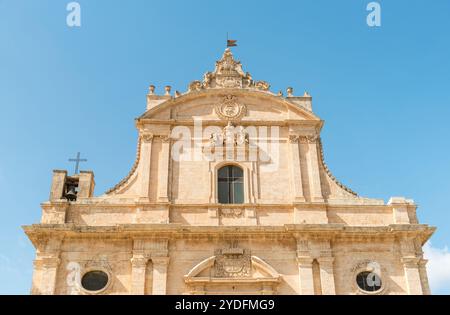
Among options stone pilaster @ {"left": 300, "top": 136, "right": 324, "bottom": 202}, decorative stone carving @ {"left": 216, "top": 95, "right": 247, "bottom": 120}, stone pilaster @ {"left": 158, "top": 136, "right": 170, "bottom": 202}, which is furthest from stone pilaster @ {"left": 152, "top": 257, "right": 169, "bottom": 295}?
decorative stone carving @ {"left": 216, "top": 95, "right": 247, "bottom": 120}

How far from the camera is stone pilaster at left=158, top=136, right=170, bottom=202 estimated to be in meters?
19.6

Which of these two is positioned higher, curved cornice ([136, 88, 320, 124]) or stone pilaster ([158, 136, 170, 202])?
curved cornice ([136, 88, 320, 124])

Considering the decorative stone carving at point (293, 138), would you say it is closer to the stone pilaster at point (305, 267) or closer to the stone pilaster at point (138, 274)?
the stone pilaster at point (305, 267)

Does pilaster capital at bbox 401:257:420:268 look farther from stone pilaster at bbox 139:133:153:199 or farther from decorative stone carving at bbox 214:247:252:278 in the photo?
stone pilaster at bbox 139:133:153:199

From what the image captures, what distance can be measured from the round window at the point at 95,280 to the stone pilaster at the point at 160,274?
1557mm

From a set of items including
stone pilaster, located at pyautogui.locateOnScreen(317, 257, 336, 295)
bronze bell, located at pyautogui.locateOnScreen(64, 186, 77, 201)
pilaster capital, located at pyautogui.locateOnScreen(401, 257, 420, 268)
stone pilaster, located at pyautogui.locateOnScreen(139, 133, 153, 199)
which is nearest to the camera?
stone pilaster, located at pyautogui.locateOnScreen(317, 257, 336, 295)

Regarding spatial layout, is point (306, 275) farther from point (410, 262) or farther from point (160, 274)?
point (160, 274)

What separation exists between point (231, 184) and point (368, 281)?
223 inches

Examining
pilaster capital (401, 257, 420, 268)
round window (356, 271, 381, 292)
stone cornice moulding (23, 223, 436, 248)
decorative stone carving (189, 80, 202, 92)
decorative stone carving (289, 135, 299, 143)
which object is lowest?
round window (356, 271, 381, 292)

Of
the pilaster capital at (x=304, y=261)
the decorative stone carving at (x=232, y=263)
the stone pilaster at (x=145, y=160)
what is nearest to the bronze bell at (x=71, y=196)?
the stone pilaster at (x=145, y=160)

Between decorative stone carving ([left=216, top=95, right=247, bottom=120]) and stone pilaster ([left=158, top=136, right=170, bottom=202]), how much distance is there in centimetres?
230

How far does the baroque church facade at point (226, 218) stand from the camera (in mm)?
18125

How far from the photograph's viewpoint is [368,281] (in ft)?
60.0
